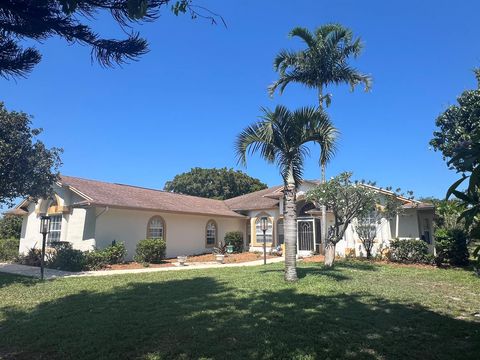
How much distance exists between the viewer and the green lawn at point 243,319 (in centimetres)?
541

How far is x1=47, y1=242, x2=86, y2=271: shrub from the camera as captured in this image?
16.6 meters

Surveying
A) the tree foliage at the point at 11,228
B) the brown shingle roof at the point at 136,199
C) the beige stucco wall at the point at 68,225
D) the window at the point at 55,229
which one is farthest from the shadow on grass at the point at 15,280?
the tree foliage at the point at 11,228

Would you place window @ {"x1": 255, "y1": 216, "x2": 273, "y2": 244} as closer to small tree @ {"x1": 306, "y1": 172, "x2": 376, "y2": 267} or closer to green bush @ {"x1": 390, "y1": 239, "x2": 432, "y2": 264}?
green bush @ {"x1": 390, "y1": 239, "x2": 432, "y2": 264}

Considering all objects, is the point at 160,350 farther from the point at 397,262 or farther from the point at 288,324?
the point at 397,262

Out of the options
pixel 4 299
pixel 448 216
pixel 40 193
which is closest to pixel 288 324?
pixel 4 299

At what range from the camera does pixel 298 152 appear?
12.4 meters

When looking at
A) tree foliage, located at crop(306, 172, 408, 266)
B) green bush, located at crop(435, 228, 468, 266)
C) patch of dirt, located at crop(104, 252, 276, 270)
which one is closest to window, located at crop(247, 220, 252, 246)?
patch of dirt, located at crop(104, 252, 276, 270)

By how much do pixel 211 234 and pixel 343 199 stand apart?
1293cm

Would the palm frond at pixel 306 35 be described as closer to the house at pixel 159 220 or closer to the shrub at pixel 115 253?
the house at pixel 159 220

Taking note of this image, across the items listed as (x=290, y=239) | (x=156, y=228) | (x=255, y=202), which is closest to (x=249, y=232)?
(x=255, y=202)

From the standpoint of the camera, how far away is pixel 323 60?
724 inches

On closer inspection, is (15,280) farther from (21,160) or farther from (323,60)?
(323,60)

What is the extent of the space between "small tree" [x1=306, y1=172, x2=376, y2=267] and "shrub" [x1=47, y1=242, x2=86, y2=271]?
445 inches

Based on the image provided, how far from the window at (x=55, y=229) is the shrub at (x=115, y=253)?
434 cm
